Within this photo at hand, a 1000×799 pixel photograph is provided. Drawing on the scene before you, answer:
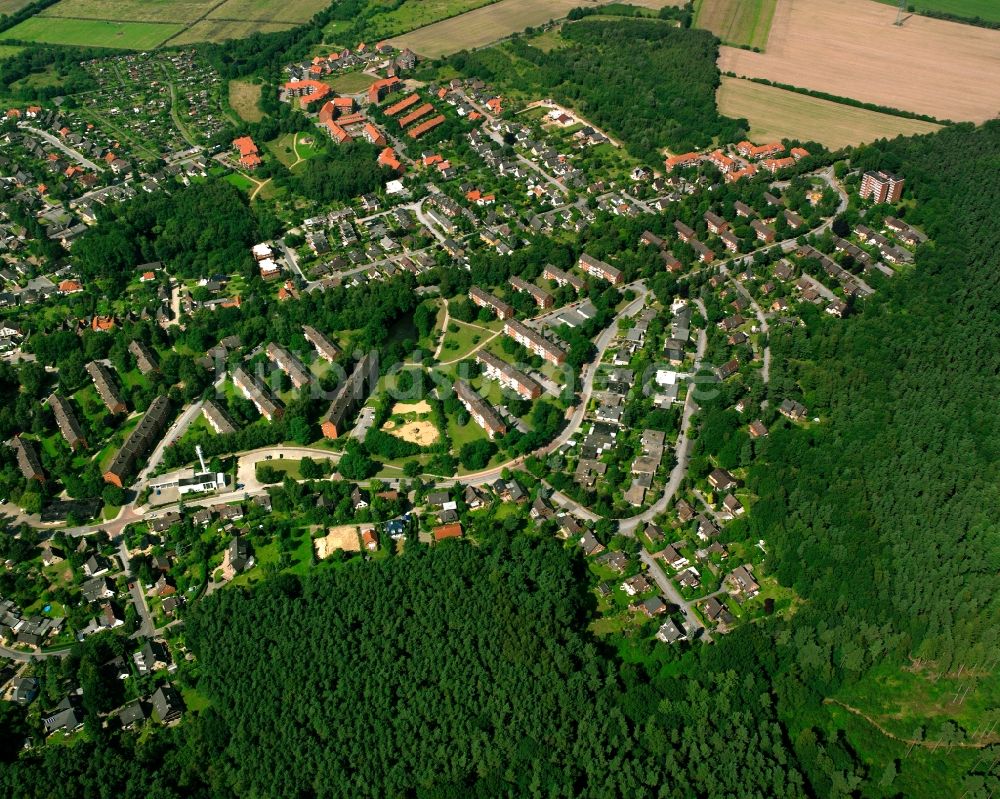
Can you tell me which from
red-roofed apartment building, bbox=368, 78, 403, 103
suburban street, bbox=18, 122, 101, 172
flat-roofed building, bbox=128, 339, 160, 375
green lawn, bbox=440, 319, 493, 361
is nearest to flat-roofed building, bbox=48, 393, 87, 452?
flat-roofed building, bbox=128, 339, 160, 375

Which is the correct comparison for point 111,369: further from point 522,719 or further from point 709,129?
point 709,129

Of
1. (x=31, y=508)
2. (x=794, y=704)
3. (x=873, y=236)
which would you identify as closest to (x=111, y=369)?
(x=31, y=508)

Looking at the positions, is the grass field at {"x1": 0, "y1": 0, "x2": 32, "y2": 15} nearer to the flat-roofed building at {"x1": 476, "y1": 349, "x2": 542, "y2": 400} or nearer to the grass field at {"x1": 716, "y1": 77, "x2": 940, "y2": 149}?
the grass field at {"x1": 716, "y1": 77, "x2": 940, "y2": 149}

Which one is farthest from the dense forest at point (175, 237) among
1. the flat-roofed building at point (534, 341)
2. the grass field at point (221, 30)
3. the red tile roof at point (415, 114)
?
the grass field at point (221, 30)

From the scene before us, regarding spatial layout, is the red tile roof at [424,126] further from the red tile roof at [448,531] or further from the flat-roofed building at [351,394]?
the red tile roof at [448,531]

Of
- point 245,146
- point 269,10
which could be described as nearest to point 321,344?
point 245,146

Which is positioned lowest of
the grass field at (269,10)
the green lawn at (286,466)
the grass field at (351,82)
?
the green lawn at (286,466)
